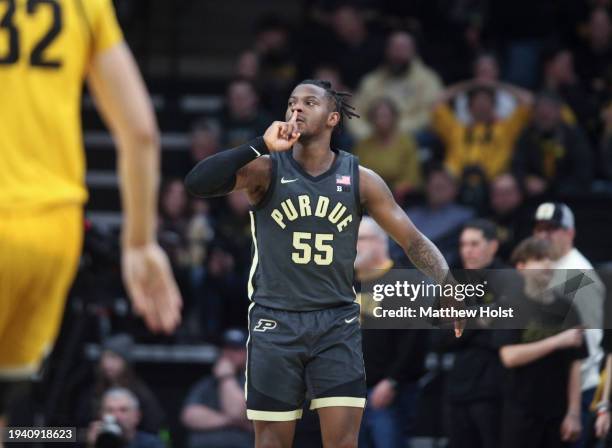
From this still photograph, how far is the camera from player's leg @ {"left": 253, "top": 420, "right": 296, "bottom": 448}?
22.2 ft

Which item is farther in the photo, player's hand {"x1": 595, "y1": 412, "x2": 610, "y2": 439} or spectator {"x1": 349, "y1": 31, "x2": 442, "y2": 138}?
spectator {"x1": 349, "y1": 31, "x2": 442, "y2": 138}

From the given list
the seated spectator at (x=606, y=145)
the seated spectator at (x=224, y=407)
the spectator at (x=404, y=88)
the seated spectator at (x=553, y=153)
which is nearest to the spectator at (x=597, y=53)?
the seated spectator at (x=606, y=145)

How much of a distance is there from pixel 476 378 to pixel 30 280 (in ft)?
18.0

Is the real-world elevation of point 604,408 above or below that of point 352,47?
below

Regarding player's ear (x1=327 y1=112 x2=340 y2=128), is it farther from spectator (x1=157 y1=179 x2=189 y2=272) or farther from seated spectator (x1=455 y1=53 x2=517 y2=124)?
seated spectator (x1=455 y1=53 x2=517 y2=124)

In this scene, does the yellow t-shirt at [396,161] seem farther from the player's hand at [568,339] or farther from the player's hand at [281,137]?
the player's hand at [281,137]

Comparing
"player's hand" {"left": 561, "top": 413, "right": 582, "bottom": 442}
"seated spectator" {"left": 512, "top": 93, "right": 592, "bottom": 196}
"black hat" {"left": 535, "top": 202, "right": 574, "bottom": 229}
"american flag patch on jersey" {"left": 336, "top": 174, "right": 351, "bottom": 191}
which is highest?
"seated spectator" {"left": 512, "top": 93, "right": 592, "bottom": 196}

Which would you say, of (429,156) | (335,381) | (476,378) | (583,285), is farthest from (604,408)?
(429,156)

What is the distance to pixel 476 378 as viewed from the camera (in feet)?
29.7

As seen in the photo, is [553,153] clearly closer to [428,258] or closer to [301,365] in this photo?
[428,258]

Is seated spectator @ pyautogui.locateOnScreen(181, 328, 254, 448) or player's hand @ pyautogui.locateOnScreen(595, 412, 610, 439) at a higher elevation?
seated spectator @ pyautogui.locateOnScreen(181, 328, 254, 448)

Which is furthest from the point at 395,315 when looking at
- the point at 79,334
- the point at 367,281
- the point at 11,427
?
the point at 79,334

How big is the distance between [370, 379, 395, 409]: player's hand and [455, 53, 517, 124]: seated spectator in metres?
4.96

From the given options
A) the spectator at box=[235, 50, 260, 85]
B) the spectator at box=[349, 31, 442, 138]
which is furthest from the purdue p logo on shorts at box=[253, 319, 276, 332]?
the spectator at box=[235, 50, 260, 85]
